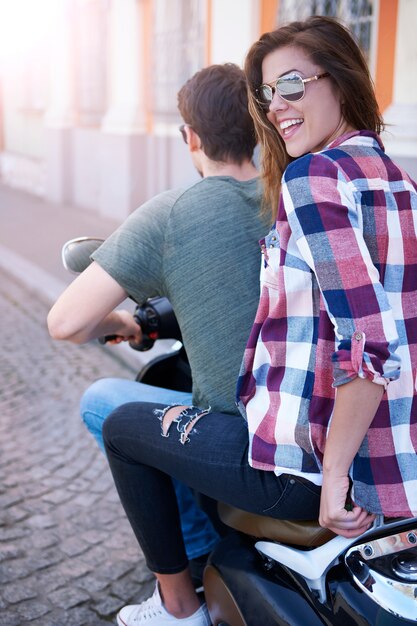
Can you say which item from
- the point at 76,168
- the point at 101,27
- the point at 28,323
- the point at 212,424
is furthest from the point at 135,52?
the point at 212,424

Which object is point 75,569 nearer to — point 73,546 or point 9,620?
point 73,546

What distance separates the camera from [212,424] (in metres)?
1.78

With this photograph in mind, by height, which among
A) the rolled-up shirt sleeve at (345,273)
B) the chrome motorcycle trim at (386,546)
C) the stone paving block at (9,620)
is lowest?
the stone paving block at (9,620)

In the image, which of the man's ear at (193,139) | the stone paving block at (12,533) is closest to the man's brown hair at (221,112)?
the man's ear at (193,139)

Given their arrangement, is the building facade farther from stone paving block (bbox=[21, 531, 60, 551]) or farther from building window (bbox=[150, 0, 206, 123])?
stone paving block (bbox=[21, 531, 60, 551])

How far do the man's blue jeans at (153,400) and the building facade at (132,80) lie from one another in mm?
2746

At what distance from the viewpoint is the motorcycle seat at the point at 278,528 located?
5.28 ft

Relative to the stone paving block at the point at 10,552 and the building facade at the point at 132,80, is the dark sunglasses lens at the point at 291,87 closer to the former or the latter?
the stone paving block at the point at 10,552

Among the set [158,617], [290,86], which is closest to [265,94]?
→ [290,86]

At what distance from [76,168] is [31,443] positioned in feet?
29.8

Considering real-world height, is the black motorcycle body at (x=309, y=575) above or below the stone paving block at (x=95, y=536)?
above

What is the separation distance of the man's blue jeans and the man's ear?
692 millimetres

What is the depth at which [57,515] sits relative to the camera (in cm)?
313

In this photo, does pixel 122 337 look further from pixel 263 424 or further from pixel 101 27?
pixel 101 27
